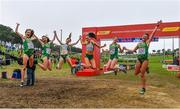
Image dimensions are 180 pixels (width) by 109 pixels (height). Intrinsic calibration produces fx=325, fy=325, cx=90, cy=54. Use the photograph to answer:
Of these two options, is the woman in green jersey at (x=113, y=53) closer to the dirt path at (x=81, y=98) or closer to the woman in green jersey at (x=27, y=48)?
the dirt path at (x=81, y=98)

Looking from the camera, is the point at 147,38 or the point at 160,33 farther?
the point at 160,33

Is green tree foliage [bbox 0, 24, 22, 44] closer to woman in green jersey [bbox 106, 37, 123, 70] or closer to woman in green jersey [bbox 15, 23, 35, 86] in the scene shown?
woman in green jersey [bbox 106, 37, 123, 70]

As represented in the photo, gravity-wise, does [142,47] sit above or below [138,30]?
below

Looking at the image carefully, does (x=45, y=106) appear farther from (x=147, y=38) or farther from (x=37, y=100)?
(x=147, y=38)

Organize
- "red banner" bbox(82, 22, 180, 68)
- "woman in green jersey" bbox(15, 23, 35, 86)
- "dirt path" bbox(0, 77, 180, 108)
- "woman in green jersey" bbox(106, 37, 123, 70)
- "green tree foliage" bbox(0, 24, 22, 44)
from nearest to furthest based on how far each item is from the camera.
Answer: "dirt path" bbox(0, 77, 180, 108) < "woman in green jersey" bbox(15, 23, 35, 86) < "woman in green jersey" bbox(106, 37, 123, 70) < "red banner" bbox(82, 22, 180, 68) < "green tree foliage" bbox(0, 24, 22, 44)

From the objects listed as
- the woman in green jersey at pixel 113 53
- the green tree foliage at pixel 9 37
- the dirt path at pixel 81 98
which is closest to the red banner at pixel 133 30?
the woman in green jersey at pixel 113 53

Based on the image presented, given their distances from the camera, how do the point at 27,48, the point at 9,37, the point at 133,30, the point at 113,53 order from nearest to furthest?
the point at 27,48 → the point at 113,53 → the point at 133,30 → the point at 9,37

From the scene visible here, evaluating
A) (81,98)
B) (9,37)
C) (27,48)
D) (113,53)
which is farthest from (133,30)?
(9,37)

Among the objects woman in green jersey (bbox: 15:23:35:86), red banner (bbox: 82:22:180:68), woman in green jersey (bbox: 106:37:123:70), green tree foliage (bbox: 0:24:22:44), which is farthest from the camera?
green tree foliage (bbox: 0:24:22:44)

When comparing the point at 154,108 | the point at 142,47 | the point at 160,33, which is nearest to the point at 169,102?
the point at 154,108

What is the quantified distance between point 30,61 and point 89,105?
222 inches

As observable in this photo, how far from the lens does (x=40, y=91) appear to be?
1260cm

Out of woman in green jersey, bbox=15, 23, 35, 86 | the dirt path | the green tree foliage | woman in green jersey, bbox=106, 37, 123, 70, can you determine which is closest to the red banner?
woman in green jersey, bbox=106, 37, 123, 70

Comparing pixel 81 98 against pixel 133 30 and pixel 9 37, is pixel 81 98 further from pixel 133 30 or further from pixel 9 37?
pixel 9 37
